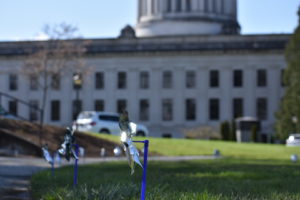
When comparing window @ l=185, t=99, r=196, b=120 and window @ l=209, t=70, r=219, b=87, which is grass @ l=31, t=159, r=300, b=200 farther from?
window @ l=209, t=70, r=219, b=87

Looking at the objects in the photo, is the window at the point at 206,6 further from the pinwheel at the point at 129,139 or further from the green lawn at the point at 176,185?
the pinwheel at the point at 129,139

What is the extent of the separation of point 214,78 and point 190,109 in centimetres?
384

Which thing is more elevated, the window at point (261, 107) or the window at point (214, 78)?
the window at point (214, 78)

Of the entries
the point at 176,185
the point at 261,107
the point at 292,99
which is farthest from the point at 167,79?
the point at 176,185

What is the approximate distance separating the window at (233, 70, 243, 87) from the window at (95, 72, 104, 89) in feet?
42.8

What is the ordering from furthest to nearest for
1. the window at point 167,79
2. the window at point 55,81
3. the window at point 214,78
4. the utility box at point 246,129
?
the window at point 167,79, the window at point 214,78, the window at point 55,81, the utility box at point 246,129

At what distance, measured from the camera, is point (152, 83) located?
71.0 m

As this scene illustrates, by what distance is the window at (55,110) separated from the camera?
72.0 metres

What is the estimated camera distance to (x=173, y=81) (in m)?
70.8

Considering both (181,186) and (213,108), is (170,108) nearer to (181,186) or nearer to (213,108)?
(213,108)

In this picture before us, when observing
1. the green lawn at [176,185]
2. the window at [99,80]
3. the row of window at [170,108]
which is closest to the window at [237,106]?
the row of window at [170,108]

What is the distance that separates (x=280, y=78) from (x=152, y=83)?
40.9ft

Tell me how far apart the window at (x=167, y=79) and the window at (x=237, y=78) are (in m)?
6.23

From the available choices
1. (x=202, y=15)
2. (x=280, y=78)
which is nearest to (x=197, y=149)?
(x=280, y=78)
